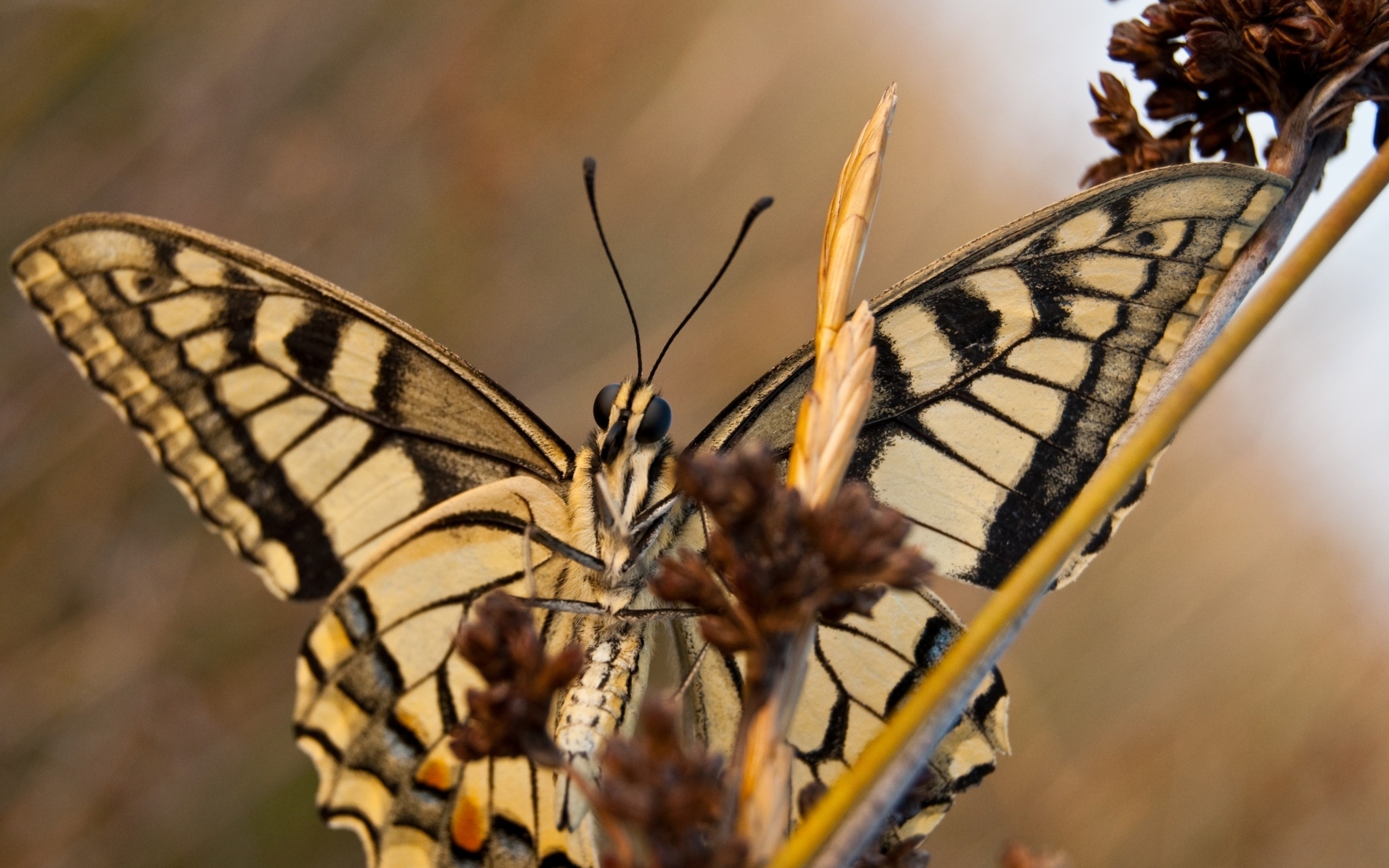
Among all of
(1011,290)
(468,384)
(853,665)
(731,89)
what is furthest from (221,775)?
(731,89)

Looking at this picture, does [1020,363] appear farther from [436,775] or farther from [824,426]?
[436,775]

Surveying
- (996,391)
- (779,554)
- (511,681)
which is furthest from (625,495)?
(779,554)

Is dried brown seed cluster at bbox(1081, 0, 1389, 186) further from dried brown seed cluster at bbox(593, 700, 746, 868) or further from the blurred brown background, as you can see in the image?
the blurred brown background

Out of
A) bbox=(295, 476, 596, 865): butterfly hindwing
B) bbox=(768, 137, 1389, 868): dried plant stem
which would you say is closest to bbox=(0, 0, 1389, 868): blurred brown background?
bbox=(295, 476, 596, 865): butterfly hindwing

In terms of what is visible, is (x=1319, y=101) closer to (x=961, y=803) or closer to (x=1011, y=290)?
(x=1011, y=290)

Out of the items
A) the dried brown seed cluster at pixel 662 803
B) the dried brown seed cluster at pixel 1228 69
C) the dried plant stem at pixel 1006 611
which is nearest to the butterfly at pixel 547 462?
the dried brown seed cluster at pixel 1228 69

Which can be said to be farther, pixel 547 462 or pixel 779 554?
pixel 547 462

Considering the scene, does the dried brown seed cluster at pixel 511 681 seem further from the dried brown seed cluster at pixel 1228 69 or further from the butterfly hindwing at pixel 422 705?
the dried brown seed cluster at pixel 1228 69
